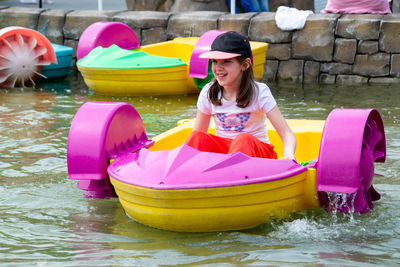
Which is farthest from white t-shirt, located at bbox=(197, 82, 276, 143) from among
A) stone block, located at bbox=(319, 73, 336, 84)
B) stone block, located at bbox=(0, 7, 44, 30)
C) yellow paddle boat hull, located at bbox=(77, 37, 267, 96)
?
stone block, located at bbox=(0, 7, 44, 30)

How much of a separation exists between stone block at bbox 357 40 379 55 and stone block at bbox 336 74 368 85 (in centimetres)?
28

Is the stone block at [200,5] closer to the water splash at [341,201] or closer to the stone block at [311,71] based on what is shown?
the stone block at [311,71]

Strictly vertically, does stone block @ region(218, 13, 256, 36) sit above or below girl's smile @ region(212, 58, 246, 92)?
below

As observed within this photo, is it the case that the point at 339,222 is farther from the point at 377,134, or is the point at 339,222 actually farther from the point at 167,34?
the point at 167,34

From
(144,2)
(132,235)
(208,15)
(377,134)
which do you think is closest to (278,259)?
(132,235)

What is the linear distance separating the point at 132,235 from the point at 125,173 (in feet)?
0.99

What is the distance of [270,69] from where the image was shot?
7.77 metres

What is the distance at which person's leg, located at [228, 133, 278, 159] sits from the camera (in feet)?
11.1

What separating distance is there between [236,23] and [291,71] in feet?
2.68

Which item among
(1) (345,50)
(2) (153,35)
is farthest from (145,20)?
(1) (345,50)

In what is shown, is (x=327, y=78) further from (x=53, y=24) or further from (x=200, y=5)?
(x=53, y=24)

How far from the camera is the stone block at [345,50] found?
7336 millimetres

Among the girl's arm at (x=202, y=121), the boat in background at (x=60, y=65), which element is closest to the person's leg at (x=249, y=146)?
the girl's arm at (x=202, y=121)

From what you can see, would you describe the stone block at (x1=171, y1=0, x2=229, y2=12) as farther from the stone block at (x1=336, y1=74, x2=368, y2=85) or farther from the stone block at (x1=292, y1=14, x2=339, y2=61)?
the stone block at (x1=336, y1=74, x2=368, y2=85)
